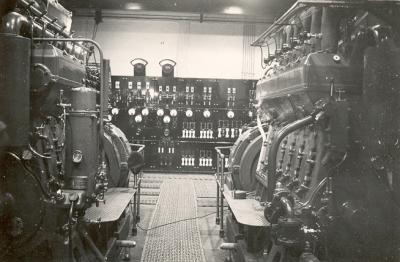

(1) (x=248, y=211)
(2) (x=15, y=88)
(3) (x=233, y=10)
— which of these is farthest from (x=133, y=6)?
(2) (x=15, y=88)

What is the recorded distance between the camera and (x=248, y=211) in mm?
4641

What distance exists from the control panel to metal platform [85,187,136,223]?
5.10 m

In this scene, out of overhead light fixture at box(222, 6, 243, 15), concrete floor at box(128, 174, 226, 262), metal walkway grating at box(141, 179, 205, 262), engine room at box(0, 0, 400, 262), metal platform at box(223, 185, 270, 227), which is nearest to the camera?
engine room at box(0, 0, 400, 262)

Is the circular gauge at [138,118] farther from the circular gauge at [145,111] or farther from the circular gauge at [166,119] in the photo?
the circular gauge at [166,119]

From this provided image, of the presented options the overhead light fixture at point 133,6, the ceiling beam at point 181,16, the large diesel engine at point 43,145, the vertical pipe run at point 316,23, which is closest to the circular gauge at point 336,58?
the vertical pipe run at point 316,23

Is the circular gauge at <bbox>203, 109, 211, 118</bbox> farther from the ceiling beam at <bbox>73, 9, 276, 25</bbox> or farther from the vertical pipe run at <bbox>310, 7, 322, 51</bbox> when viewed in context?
the vertical pipe run at <bbox>310, 7, 322, 51</bbox>

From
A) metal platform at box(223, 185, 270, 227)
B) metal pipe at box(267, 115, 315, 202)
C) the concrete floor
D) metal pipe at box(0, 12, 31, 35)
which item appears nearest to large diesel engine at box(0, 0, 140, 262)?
metal pipe at box(0, 12, 31, 35)

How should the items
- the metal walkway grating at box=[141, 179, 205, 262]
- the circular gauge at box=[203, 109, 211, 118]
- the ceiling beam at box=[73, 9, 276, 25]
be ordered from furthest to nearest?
the ceiling beam at box=[73, 9, 276, 25] → the circular gauge at box=[203, 109, 211, 118] → the metal walkway grating at box=[141, 179, 205, 262]

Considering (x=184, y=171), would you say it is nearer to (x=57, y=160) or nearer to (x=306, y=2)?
(x=57, y=160)

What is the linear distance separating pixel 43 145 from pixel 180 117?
24.5 ft

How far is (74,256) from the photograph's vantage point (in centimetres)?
400

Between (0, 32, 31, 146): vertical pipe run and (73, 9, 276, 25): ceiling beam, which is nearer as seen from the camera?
(0, 32, 31, 146): vertical pipe run

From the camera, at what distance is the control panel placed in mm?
11148

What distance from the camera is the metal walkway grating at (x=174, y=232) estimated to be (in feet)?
17.0
